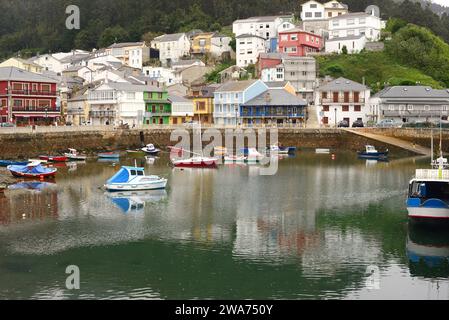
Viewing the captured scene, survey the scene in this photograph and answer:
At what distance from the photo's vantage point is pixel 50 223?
27531 millimetres

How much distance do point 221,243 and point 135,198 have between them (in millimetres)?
11765

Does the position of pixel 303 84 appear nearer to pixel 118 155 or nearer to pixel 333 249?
pixel 118 155

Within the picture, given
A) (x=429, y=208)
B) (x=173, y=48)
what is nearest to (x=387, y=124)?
(x=429, y=208)

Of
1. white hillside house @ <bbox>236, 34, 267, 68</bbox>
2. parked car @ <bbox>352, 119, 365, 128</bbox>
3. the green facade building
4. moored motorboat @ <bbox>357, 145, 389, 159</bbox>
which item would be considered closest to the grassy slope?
parked car @ <bbox>352, 119, 365, 128</bbox>

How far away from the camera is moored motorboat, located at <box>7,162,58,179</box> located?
136 feet

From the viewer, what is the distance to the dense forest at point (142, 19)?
11112 centimetres

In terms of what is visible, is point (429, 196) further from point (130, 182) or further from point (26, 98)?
point (26, 98)

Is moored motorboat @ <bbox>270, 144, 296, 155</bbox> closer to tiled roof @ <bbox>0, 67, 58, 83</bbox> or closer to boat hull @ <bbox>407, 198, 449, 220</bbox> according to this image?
tiled roof @ <bbox>0, 67, 58, 83</bbox>

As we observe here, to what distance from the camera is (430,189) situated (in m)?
27.8

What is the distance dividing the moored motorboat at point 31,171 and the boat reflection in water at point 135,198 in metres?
7.69

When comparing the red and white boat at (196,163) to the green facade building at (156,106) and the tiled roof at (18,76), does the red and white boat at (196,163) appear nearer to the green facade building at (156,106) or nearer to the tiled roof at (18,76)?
the tiled roof at (18,76)

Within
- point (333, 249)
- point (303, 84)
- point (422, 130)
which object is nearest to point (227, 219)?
point (333, 249)

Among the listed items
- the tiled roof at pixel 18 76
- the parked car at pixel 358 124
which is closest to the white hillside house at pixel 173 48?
the tiled roof at pixel 18 76

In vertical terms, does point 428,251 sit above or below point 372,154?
below
